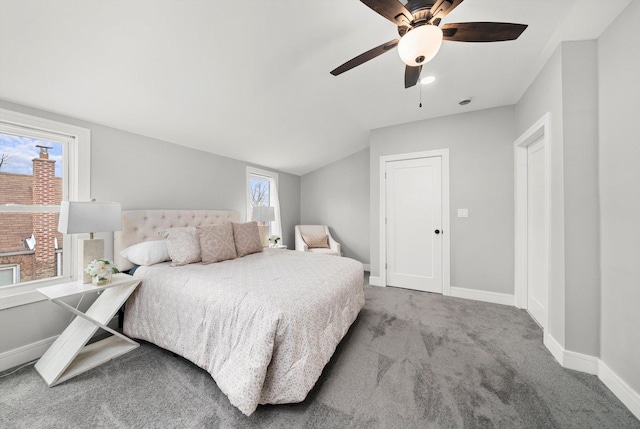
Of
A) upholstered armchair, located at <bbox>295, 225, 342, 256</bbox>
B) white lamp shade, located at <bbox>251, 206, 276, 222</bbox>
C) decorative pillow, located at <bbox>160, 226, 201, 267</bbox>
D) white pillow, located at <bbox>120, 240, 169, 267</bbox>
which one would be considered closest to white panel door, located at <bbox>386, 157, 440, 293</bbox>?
upholstered armchair, located at <bbox>295, 225, 342, 256</bbox>

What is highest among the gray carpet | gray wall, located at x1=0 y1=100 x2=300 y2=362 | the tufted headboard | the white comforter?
gray wall, located at x1=0 y1=100 x2=300 y2=362

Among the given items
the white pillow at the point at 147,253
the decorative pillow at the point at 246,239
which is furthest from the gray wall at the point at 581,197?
the white pillow at the point at 147,253

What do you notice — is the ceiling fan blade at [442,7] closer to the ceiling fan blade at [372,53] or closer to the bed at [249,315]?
the ceiling fan blade at [372,53]

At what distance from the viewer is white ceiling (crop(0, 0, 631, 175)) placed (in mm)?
1448

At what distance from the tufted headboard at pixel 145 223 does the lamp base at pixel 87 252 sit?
385 millimetres

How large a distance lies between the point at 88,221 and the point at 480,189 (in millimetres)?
4200

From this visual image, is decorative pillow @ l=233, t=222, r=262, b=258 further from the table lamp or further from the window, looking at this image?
the window

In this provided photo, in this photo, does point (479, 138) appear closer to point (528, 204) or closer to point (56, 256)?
point (528, 204)

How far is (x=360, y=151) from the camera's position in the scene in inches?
188

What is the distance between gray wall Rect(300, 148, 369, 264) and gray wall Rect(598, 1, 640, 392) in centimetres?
326

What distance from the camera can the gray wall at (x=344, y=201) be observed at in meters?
4.75

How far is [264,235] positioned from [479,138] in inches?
133

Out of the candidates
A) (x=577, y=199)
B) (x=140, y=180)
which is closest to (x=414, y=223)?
(x=577, y=199)

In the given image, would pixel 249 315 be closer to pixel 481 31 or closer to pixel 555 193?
pixel 481 31
